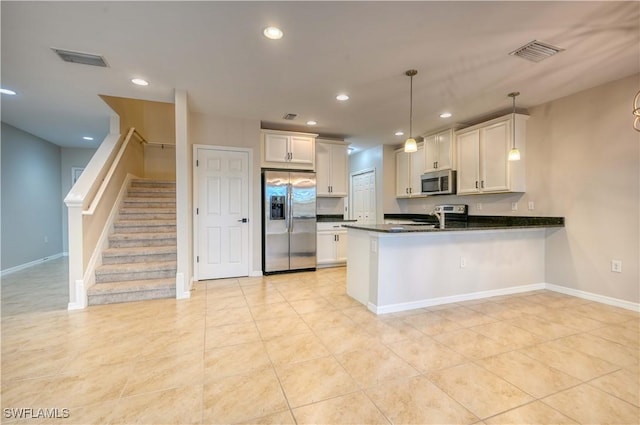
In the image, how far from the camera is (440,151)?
17.0 ft

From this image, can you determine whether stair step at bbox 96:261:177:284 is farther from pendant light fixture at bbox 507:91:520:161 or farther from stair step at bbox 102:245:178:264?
pendant light fixture at bbox 507:91:520:161

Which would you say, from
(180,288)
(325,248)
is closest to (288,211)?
(325,248)

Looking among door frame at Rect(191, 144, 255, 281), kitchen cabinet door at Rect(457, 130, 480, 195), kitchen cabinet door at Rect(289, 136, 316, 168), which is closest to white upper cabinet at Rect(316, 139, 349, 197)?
kitchen cabinet door at Rect(289, 136, 316, 168)

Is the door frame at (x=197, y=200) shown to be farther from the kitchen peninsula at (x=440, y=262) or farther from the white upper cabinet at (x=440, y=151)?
the white upper cabinet at (x=440, y=151)

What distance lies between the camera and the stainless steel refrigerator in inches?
188

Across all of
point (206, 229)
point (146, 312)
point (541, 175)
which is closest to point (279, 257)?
point (206, 229)

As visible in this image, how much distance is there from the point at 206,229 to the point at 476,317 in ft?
12.2

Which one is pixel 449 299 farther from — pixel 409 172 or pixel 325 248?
pixel 409 172

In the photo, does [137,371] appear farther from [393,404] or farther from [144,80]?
[144,80]

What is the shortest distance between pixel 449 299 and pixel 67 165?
26.9 ft

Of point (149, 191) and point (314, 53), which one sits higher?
point (314, 53)

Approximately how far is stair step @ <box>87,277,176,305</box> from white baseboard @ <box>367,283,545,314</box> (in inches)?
97.8

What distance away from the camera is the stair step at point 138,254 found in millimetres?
3895

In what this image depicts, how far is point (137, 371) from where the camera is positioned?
2012 millimetres
